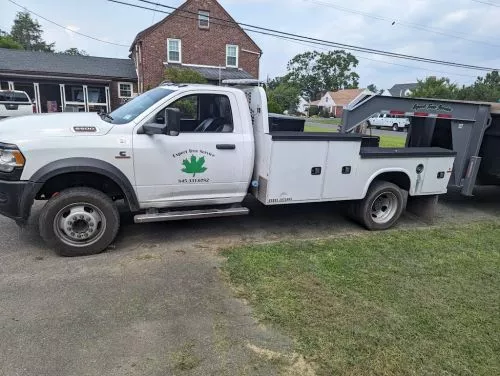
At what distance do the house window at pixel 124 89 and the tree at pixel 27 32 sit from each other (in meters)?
50.1

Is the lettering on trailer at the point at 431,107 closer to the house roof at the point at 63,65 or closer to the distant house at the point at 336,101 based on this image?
the house roof at the point at 63,65

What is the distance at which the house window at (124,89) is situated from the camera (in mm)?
30641

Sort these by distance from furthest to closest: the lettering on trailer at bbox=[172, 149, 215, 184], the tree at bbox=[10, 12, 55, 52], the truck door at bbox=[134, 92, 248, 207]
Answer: the tree at bbox=[10, 12, 55, 52], the lettering on trailer at bbox=[172, 149, 215, 184], the truck door at bbox=[134, 92, 248, 207]

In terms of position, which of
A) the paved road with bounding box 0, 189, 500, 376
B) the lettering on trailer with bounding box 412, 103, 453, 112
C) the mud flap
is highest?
the lettering on trailer with bounding box 412, 103, 453, 112

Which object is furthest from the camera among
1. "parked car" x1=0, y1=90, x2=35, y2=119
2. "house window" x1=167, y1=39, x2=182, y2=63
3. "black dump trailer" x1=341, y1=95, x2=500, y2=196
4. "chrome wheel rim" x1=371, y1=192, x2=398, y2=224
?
"house window" x1=167, y1=39, x2=182, y2=63

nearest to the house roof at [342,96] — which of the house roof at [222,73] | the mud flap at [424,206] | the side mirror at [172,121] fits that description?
the house roof at [222,73]

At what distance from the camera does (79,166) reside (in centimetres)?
434

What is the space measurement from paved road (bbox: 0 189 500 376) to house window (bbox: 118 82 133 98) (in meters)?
27.1

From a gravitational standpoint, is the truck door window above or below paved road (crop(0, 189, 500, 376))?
above

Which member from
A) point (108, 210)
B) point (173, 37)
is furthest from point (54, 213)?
point (173, 37)

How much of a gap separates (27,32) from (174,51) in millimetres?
54716

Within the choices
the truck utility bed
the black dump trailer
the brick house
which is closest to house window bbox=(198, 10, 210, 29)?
the brick house

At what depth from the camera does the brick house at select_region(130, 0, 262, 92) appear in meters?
29.5

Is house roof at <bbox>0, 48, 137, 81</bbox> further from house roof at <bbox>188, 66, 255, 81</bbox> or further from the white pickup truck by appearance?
the white pickup truck
